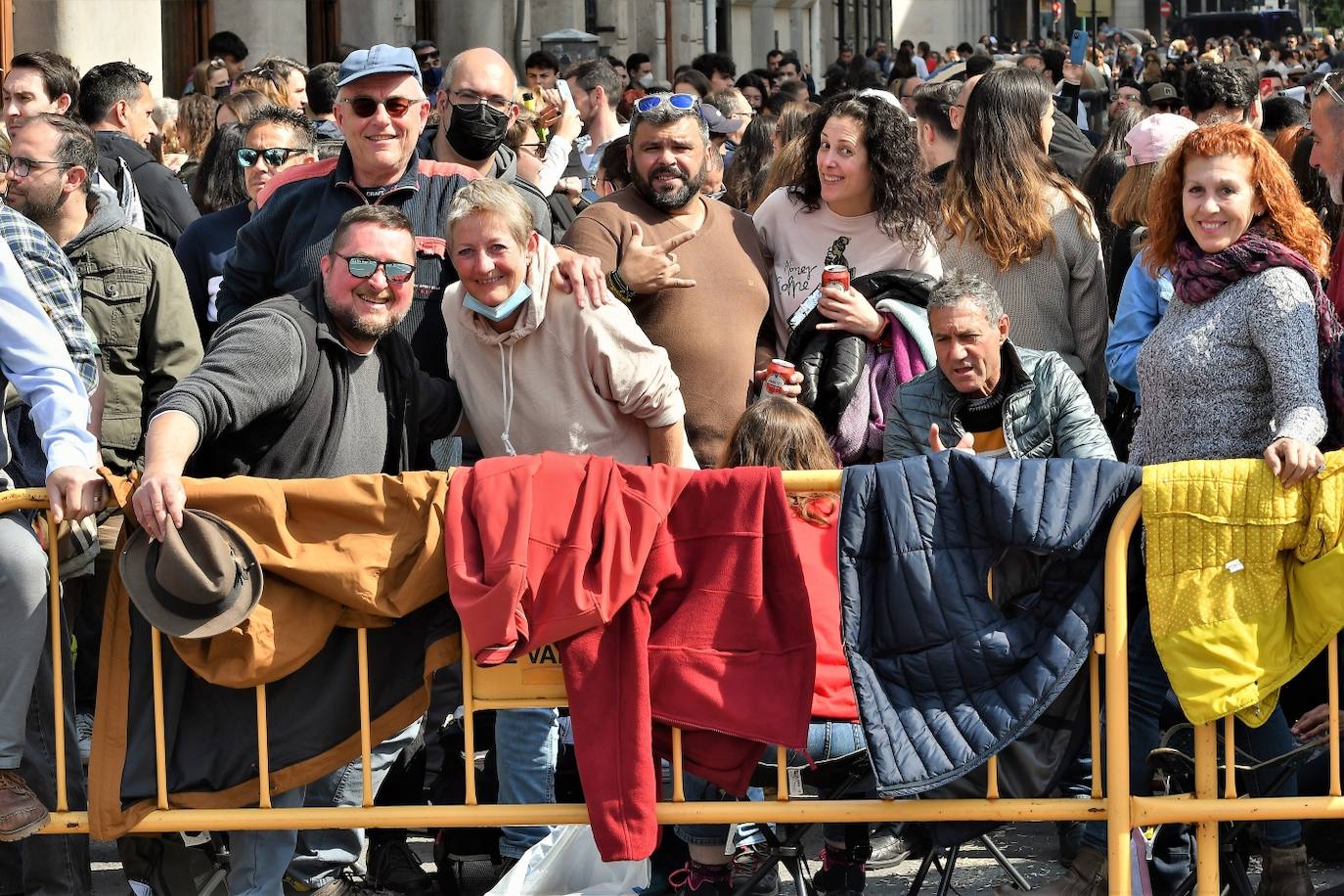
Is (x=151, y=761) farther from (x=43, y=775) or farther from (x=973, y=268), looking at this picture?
(x=973, y=268)

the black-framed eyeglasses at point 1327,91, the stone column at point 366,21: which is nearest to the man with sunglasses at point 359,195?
the black-framed eyeglasses at point 1327,91

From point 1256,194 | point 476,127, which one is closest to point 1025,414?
point 1256,194

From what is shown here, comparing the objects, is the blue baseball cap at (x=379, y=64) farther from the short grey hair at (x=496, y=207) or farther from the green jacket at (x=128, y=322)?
the green jacket at (x=128, y=322)

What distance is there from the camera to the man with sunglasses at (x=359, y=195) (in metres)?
5.86

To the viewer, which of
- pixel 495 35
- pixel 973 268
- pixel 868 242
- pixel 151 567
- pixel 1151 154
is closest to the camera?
pixel 151 567

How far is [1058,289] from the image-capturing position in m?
6.61

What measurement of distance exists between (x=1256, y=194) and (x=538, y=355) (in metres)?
2.01

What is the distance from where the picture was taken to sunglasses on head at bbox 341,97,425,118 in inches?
233

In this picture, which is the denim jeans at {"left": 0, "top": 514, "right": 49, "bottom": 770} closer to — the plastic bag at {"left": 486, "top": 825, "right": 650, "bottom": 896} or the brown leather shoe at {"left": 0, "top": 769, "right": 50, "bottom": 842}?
the brown leather shoe at {"left": 0, "top": 769, "right": 50, "bottom": 842}

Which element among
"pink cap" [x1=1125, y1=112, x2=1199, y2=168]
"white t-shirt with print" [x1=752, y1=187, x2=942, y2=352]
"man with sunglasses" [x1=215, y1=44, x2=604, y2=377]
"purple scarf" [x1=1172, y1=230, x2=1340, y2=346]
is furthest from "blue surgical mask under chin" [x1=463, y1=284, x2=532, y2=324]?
"pink cap" [x1=1125, y1=112, x2=1199, y2=168]

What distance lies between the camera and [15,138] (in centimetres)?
625

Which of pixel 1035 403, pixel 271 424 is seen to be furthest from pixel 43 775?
pixel 1035 403

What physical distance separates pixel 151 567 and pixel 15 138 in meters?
2.32

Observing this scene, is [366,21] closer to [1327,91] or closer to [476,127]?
[476,127]
